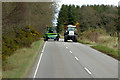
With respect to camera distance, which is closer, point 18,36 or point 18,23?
point 18,23

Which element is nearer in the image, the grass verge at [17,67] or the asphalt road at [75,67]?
the grass verge at [17,67]

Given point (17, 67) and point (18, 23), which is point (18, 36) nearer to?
point (18, 23)

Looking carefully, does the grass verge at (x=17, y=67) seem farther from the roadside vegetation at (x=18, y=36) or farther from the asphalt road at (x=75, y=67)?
the asphalt road at (x=75, y=67)

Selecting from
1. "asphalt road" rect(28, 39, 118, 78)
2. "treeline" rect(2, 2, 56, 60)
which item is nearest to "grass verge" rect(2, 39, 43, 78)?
"asphalt road" rect(28, 39, 118, 78)

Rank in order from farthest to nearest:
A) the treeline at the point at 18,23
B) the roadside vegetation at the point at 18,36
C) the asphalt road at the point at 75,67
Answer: the treeline at the point at 18,23 → the roadside vegetation at the point at 18,36 → the asphalt road at the point at 75,67

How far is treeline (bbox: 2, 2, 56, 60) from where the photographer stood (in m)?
16.6

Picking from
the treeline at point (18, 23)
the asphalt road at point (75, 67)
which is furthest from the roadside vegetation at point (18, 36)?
the asphalt road at point (75, 67)

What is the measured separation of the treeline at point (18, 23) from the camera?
1655 cm

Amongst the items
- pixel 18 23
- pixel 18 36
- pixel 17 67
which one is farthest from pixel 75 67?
pixel 18 36

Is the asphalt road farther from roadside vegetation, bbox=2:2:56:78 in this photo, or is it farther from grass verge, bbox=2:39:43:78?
roadside vegetation, bbox=2:2:56:78

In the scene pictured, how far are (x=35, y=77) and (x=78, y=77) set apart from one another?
209 cm

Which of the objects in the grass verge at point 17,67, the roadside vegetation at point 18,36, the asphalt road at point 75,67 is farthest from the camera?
the roadside vegetation at point 18,36

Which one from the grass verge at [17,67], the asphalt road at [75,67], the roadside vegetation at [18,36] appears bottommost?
the asphalt road at [75,67]

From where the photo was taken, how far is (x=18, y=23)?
22.4 m
